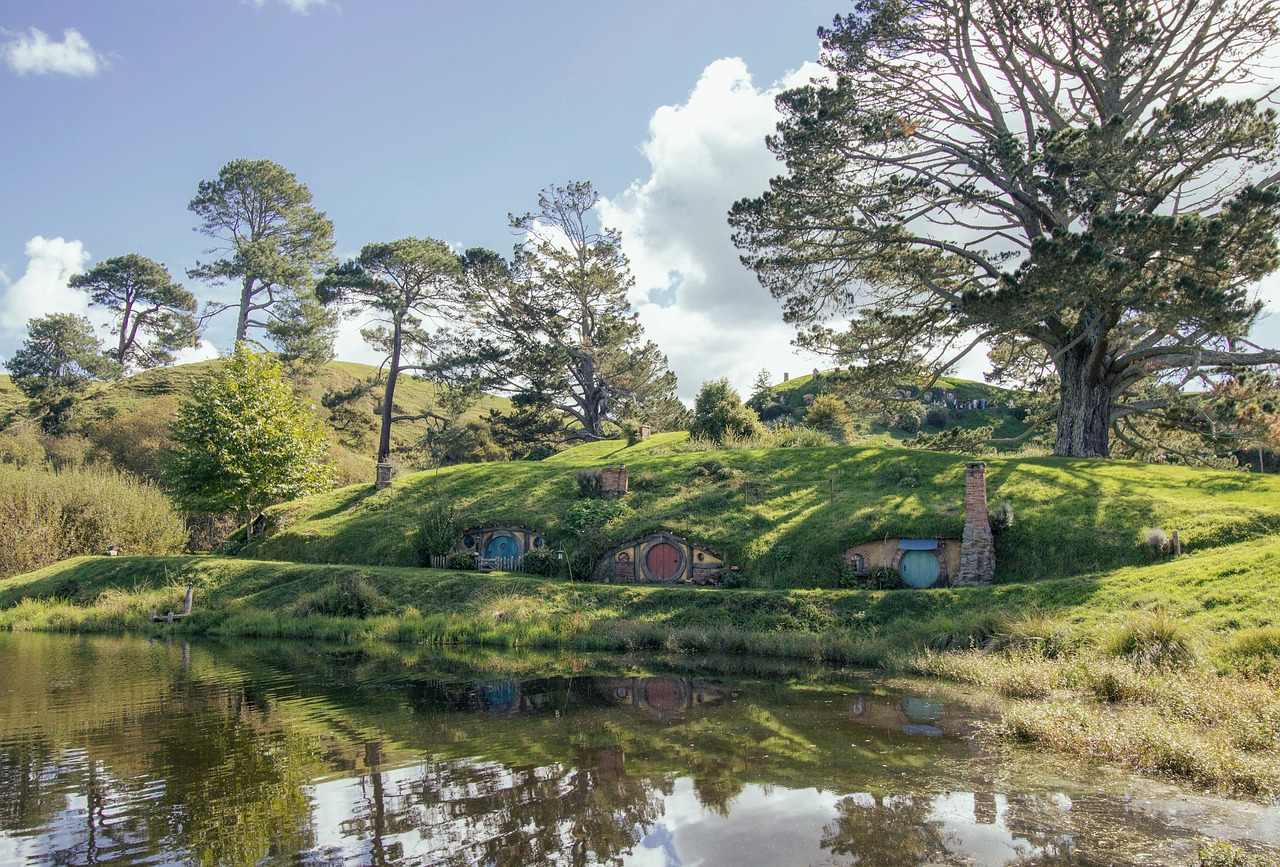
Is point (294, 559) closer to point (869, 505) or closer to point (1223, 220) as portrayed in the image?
point (869, 505)

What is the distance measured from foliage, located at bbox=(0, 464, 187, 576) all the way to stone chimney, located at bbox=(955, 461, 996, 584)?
39270 mm

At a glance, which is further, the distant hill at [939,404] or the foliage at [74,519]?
the distant hill at [939,404]

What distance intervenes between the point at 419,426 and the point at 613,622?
69783mm

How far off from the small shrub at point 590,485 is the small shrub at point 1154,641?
71.8ft

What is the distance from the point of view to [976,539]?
A: 26016 mm

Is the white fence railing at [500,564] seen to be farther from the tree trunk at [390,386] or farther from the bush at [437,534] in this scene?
the tree trunk at [390,386]

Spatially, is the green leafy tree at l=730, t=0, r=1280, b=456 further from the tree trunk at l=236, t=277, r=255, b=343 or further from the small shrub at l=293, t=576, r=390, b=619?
the tree trunk at l=236, t=277, r=255, b=343

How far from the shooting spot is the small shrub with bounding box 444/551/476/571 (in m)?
33.4

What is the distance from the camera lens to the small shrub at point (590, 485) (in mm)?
35562

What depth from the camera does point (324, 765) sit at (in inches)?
472

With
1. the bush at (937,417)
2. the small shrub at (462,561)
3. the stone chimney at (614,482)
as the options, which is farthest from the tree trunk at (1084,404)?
the bush at (937,417)

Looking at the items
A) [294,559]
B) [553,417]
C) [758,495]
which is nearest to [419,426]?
[553,417]


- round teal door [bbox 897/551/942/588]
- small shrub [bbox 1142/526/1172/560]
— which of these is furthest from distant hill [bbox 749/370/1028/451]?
small shrub [bbox 1142/526/1172/560]

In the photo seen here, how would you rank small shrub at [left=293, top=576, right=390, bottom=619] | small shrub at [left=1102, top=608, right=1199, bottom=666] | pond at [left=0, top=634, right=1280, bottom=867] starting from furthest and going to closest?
small shrub at [left=293, top=576, right=390, bottom=619]
small shrub at [left=1102, top=608, right=1199, bottom=666]
pond at [left=0, top=634, right=1280, bottom=867]
